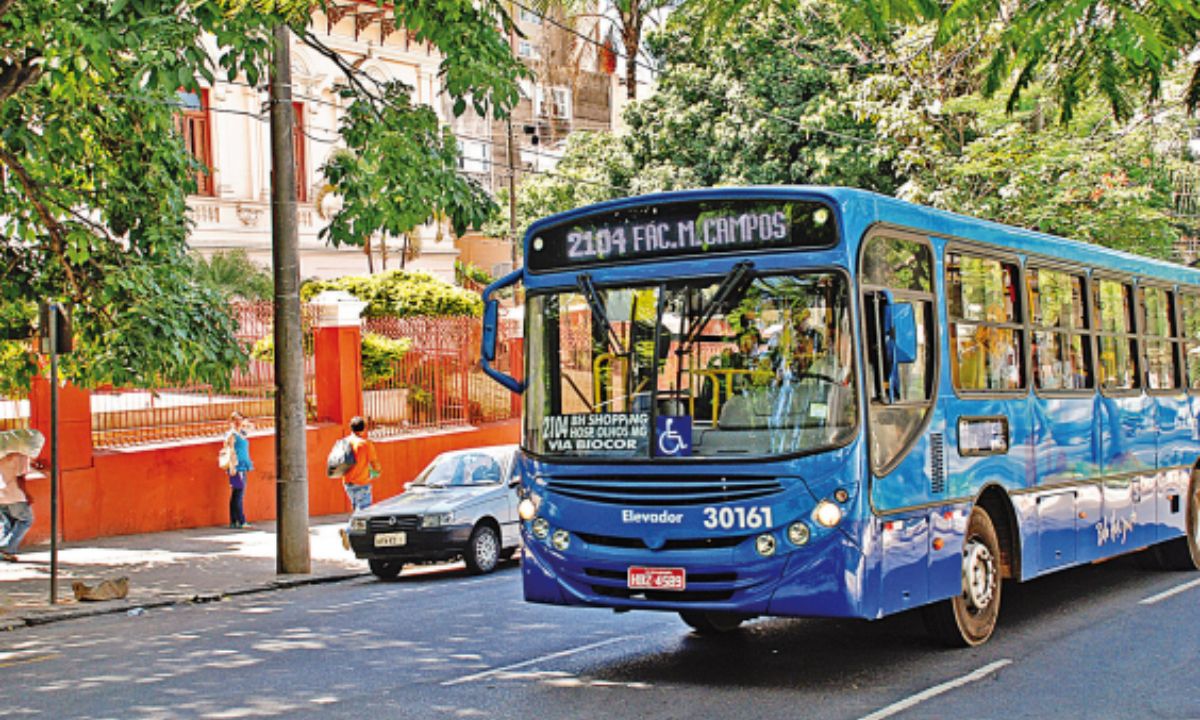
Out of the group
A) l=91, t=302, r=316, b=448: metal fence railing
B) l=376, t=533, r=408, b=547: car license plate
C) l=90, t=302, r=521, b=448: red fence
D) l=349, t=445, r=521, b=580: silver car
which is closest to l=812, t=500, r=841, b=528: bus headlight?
l=349, t=445, r=521, b=580: silver car

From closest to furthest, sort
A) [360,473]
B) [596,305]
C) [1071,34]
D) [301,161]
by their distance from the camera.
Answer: [1071,34]
[596,305]
[360,473]
[301,161]

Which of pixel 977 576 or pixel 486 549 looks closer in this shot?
pixel 977 576

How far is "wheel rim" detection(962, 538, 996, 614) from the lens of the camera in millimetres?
9992

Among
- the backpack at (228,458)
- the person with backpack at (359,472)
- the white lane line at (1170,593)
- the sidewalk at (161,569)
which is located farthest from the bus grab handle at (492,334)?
the backpack at (228,458)

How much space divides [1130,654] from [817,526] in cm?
296

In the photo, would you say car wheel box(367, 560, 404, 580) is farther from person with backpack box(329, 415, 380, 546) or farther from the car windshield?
person with backpack box(329, 415, 380, 546)

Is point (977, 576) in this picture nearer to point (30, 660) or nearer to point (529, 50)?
point (30, 660)

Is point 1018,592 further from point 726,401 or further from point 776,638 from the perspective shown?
point 726,401

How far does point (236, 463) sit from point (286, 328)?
5.24 meters

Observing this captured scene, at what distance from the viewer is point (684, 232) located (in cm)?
915

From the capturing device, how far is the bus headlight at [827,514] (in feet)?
27.7

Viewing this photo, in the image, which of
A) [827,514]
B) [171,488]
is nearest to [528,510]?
[827,514]

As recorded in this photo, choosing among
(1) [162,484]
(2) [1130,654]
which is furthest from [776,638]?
(1) [162,484]

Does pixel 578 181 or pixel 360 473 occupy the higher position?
pixel 578 181
